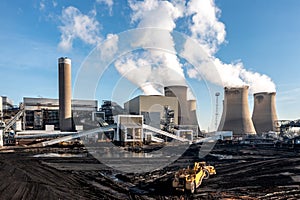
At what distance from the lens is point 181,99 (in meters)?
56.0

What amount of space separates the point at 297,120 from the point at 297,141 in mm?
12105

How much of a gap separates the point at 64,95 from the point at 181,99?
23614 mm

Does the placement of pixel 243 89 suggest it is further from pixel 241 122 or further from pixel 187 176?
pixel 187 176

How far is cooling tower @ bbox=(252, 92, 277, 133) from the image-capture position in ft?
177

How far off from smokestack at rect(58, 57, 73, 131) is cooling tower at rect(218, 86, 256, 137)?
3037 cm

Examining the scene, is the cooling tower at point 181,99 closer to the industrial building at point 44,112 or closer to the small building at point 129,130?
the small building at point 129,130

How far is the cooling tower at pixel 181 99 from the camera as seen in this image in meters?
55.1

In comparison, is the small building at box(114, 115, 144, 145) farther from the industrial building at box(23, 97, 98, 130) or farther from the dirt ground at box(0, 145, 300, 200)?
the dirt ground at box(0, 145, 300, 200)

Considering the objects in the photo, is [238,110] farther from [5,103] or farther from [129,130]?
[5,103]

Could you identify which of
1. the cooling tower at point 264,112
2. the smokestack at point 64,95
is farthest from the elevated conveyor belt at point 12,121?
the cooling tower at point 264,112

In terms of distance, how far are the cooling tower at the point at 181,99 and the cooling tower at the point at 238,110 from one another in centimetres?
867

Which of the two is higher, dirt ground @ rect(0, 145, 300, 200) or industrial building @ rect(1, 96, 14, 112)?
industrial building @ rect(1, 96, 14, 112)

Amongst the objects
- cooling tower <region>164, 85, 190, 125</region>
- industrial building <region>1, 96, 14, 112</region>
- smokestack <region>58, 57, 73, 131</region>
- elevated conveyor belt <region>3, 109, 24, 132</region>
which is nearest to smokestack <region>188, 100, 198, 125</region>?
cooling tower <region>164, 85, 190, 125</region>

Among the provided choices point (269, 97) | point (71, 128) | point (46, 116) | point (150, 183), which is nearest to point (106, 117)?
point (71, 128)
